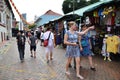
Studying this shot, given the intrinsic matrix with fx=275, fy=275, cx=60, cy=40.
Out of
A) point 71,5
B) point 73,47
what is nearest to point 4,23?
point 71,5

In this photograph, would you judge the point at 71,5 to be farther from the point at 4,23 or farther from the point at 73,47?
the point at 73,47

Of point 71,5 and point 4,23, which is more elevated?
point 71,5

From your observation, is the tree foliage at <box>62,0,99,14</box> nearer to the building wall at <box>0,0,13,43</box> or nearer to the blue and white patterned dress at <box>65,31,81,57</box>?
the building wall at <box>0,0,13,43</box>

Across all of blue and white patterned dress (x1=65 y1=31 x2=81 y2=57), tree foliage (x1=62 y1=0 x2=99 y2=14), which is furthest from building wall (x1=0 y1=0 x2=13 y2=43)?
blue and white patterned dress (x1=65 y1=31 x2=81 y2=57)

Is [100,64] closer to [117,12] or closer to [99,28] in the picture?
[117,12]

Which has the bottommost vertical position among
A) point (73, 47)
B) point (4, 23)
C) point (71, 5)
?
point (73, 47)

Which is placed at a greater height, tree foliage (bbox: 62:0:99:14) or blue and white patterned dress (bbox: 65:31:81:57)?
tree foliage (bbox: 62:0:99:14)

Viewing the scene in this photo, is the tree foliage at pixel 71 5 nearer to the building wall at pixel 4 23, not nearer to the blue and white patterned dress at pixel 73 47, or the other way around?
the building wall at pixel 4 23

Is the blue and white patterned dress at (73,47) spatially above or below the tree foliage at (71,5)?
below

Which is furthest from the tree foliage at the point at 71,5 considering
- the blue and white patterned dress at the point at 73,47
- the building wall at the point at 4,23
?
the blue and white patterned dress at the point at 73,47

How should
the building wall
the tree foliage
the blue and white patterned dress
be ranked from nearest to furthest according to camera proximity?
1. the blue and white patterned dress
2. the building wall
3. the tree foliage

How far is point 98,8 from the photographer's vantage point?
42.6 feet

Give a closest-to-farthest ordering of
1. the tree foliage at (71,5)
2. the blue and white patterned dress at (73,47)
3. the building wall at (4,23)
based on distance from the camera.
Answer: the blue and white patterned dress at (73,47) → the building wall at (4,23) → the tree foliage at (71,5)

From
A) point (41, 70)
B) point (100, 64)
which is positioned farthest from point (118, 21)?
point (41, 70)
